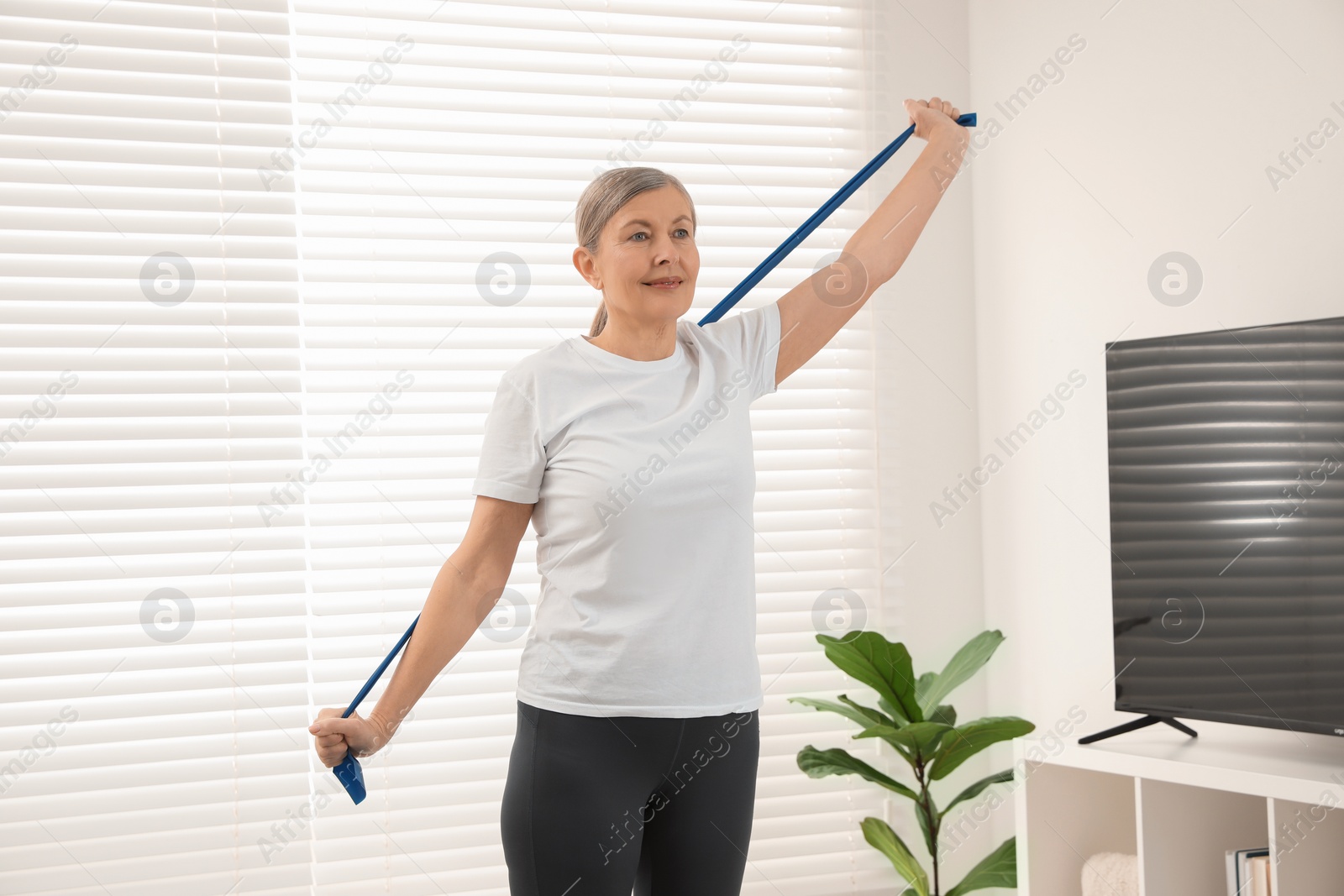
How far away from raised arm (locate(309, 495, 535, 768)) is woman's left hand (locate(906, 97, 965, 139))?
0.84 meters

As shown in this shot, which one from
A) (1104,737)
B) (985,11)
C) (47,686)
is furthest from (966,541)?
(47,686)

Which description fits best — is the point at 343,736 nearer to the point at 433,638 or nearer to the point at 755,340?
the point at 433,638

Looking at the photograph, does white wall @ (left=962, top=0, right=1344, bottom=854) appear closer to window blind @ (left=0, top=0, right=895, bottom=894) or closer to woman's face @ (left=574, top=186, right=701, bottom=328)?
window blind @ (left=0, top=0, right=895, bottom=894)

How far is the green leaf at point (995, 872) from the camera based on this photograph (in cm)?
208

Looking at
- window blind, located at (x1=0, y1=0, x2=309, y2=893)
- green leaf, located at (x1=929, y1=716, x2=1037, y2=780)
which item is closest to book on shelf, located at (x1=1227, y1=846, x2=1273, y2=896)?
green leaf, located at (x1=929, y1=716, x2=1037, y2=780)

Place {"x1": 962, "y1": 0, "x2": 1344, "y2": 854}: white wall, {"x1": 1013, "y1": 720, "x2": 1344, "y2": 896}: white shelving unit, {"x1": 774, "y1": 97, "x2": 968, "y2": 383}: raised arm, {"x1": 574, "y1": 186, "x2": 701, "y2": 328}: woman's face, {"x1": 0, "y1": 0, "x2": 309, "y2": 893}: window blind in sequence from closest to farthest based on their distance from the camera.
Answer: {"x1": 574, "y1": 186, "x2": 701, "y2": 328}: woman's face → {"x1": 774, "y1": 97, "x2": 968, "y2": 383}: raised arm → {"x1": 1013, "y1": 720, "x2": 1344, "y2": 896}: white shelving unit → {"x1": 962, "y1": 0, "x2": 1344, "y2": 854}: white wall → {"x1": 0, "y1": 0, "x2": 309, "y2": 893}: window blind

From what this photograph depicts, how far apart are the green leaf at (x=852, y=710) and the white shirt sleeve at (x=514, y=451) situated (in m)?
1.11

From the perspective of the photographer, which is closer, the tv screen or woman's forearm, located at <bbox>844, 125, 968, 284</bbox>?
woman's forearm, located at <bbox>844, 125, 968, 284</bbox>

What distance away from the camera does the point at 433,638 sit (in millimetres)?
1174

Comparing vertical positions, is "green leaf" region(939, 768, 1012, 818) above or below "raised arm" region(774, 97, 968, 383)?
below

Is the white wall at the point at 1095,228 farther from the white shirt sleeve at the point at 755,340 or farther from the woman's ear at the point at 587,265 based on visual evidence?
the woman's ear at the point at 587,265

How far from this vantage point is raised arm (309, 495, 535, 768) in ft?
3.80

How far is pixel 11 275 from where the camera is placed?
1953 millimetres

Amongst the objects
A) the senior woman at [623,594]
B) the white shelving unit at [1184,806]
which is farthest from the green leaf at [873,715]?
the senior woman at [623,594]
